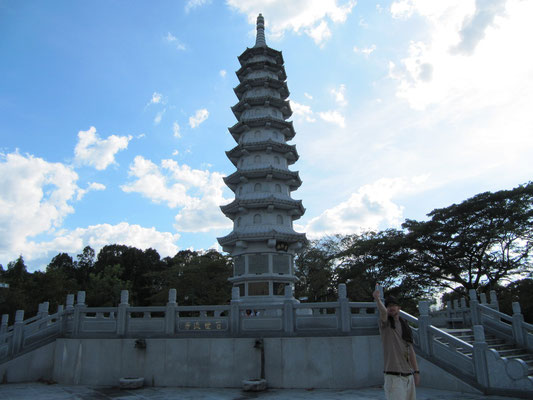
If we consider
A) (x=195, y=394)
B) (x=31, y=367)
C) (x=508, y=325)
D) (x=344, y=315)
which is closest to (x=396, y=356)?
(x=344, y=315)

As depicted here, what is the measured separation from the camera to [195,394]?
10859 millimetres

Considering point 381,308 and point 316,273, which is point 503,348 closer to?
point 381,308

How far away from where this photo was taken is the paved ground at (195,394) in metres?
9.94

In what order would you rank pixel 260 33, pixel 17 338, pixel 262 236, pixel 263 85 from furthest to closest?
1. pixel 260 33
2. pixel 263 85
3. pixel 262 236
4. pixel 17 338

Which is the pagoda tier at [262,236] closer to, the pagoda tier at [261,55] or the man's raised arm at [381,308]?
the pagoda tier at [261,55]

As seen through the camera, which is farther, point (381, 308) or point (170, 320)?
point (170, 320)

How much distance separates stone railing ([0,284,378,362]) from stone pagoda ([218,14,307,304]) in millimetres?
6030

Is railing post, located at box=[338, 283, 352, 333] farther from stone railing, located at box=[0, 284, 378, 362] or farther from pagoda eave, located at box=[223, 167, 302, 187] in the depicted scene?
pagoda eave, located at box=[223, 167, 302, 187]

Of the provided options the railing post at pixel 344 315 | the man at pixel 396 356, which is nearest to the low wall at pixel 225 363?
the railing post at pixel 344 315

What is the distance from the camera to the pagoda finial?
1038 inches

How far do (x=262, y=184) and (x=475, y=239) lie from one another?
15.1 meters

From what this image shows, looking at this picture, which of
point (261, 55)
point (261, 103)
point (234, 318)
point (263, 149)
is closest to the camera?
point (234, 318)

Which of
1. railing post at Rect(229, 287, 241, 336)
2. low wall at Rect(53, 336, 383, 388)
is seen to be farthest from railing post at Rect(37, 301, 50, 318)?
railing post at Rect(229, 287, 241, 336)

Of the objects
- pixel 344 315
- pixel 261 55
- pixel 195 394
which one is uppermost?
pixel 261 55
